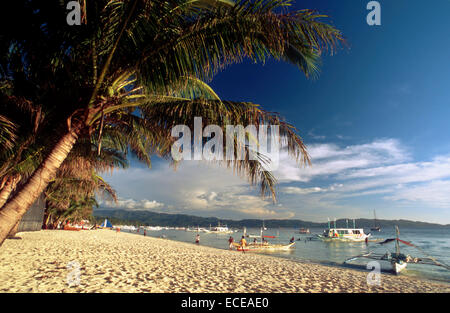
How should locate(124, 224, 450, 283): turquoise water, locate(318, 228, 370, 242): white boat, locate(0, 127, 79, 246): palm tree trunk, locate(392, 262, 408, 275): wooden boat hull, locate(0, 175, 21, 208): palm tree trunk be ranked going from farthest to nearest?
locate(318, 228, 370, 242): white boat
locate(124, 224, 450, 283): turquoise water
locate(392, 262, 408, 275): wooden boat hull
locate(0, 175, 21, 208): palm tree trunk
locate(0, 127, 79, 246): palm tree trunk

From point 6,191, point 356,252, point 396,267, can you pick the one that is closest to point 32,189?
point 6,191

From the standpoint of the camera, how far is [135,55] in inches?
160

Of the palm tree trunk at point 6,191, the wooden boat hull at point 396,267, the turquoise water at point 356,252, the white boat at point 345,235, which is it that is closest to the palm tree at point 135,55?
the palm tree trunk at point 6,191

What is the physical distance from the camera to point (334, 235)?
151 ft

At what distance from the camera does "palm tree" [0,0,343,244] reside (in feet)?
11.3

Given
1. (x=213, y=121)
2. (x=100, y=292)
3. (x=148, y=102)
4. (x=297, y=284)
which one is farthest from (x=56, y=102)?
(x=297, y=284)

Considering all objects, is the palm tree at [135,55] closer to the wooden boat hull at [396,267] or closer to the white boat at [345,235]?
the wooden boat hull at [396,267]

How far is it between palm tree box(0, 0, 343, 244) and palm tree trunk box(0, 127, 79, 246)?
12 mm

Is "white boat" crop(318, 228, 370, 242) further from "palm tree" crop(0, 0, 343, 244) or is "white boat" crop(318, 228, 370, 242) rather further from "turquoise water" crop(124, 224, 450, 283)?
"palm tree" crop(0, 0, 343, 244)

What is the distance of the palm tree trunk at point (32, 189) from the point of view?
300 cm

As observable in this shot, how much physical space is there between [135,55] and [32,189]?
278cm

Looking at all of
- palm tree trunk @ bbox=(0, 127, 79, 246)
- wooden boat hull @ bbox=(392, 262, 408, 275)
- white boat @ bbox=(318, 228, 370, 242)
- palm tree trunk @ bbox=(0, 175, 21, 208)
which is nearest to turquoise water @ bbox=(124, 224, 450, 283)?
wooden boat hull @ bbox=(392, 262, 408, 275)

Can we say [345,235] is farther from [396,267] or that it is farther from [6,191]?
[6,191]

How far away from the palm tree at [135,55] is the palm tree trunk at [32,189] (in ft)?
0.04
